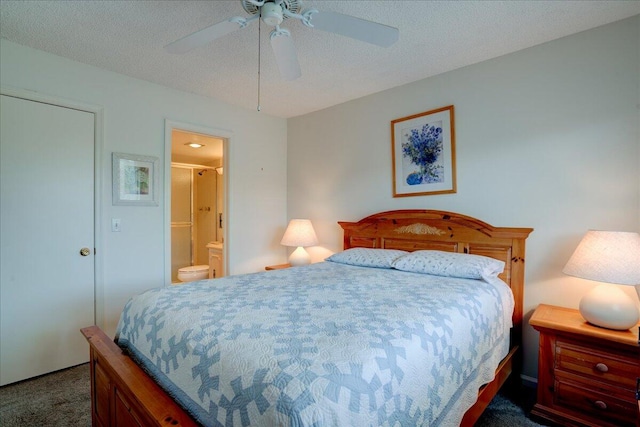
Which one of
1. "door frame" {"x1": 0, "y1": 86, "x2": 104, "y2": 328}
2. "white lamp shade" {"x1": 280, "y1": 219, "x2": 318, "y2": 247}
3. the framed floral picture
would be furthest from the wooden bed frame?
"door frame" {"x1": 0, "y1": 86, "x2": 104, "y2": 328}

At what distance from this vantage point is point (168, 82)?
2.92 meters

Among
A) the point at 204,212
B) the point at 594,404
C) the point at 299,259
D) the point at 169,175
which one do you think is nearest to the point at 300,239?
the point at 299,259

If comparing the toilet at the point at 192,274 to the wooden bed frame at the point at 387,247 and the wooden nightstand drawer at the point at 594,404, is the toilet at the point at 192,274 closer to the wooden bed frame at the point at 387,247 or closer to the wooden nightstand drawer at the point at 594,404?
the wooden bed frame at the point at 387,247

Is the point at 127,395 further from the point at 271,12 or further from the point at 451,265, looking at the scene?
the point at 451,265

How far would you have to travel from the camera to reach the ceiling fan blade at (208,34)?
1.55m

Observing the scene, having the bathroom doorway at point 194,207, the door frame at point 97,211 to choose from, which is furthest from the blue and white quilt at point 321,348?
the bathroom doorway at point 194,207

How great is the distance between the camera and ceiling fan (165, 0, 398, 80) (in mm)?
1517

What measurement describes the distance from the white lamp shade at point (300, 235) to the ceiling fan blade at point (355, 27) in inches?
85.6

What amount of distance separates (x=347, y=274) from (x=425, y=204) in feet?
3.50

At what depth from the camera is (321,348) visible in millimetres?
1046

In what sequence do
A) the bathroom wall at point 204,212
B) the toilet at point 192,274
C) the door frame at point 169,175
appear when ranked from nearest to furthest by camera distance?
the door frame at point 169,175 < the toilet at point 192,274 < the bathroom wall at point 204,212

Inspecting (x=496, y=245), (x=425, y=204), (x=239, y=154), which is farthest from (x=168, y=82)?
(x=496, y=245)

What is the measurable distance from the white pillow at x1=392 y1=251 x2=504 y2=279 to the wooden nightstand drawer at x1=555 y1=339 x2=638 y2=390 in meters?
0.54

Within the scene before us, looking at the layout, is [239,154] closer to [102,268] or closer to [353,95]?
[353,95]
